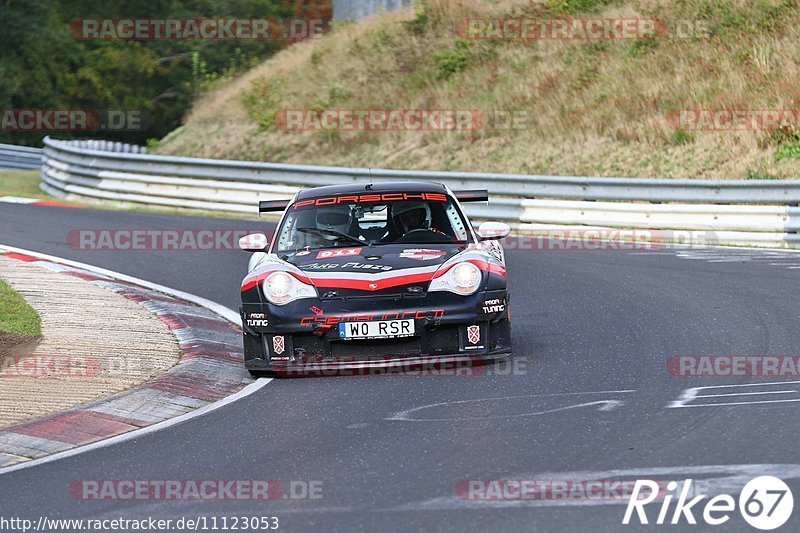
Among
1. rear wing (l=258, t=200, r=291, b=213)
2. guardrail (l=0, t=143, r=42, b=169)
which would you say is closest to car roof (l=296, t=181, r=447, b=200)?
rear wing (l=258, t=200, r=291, b=213)

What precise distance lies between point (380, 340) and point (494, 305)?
845mm

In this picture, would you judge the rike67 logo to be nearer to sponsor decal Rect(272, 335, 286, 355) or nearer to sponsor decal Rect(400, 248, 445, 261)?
sponsor decal Rect(272, 335, 286, 355)

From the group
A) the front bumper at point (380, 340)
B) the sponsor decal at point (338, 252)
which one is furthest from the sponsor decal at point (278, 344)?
the sponsor decal at point (338, 252)

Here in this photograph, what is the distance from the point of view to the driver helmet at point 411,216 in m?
10.2

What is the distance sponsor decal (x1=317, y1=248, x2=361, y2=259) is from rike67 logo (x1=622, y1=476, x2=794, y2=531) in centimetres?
430

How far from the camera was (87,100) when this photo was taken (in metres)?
51.2

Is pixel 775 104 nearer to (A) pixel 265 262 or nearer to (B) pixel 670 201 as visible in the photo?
(B) pixel 670 201

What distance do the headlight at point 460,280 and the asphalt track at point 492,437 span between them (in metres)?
0.60

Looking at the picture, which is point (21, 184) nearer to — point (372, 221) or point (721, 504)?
point (372, 221)

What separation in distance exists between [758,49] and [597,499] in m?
21.6

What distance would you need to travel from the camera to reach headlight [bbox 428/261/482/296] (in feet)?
29.5

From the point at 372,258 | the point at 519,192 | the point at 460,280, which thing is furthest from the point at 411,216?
the point at 519,192

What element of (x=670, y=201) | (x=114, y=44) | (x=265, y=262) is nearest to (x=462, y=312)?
(x=265, y=262)

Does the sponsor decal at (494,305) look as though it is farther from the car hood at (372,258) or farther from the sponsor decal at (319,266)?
the sponsor decal at (319,266)
